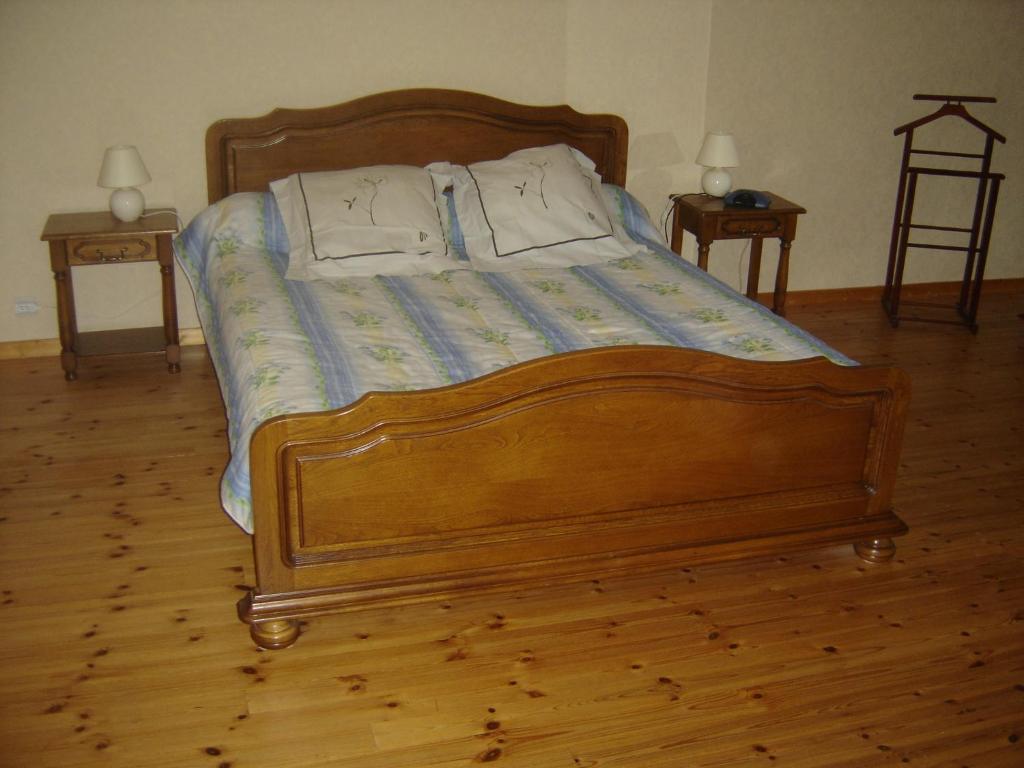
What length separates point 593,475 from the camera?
2.69m

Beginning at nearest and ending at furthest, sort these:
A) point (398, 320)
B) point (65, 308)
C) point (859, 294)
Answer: point (398, 320) < point (65, 308) < point (859, 294)

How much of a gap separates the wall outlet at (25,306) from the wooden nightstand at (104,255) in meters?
0.17

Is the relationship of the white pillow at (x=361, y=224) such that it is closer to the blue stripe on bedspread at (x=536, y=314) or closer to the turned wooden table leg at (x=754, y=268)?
the blue stripe on bedspread at (x=536, y=314)

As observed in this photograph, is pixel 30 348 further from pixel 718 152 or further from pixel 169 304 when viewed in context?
pixel 718 152

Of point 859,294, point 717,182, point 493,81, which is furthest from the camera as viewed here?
point 859,294

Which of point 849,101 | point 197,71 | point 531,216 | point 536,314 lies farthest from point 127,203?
point 849,101

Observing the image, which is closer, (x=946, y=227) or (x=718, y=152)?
(x=718, y=152)

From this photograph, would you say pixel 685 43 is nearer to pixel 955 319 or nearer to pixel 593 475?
pixel 955 319

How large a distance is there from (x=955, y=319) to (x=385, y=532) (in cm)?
363

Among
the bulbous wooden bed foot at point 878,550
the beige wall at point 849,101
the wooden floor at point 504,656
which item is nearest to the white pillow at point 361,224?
the wooden floor at point 504,656

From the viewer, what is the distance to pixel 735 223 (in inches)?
179

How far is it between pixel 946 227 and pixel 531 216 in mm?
2404

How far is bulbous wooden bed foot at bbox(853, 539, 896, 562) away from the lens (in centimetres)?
304

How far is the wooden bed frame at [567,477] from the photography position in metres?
2.49
